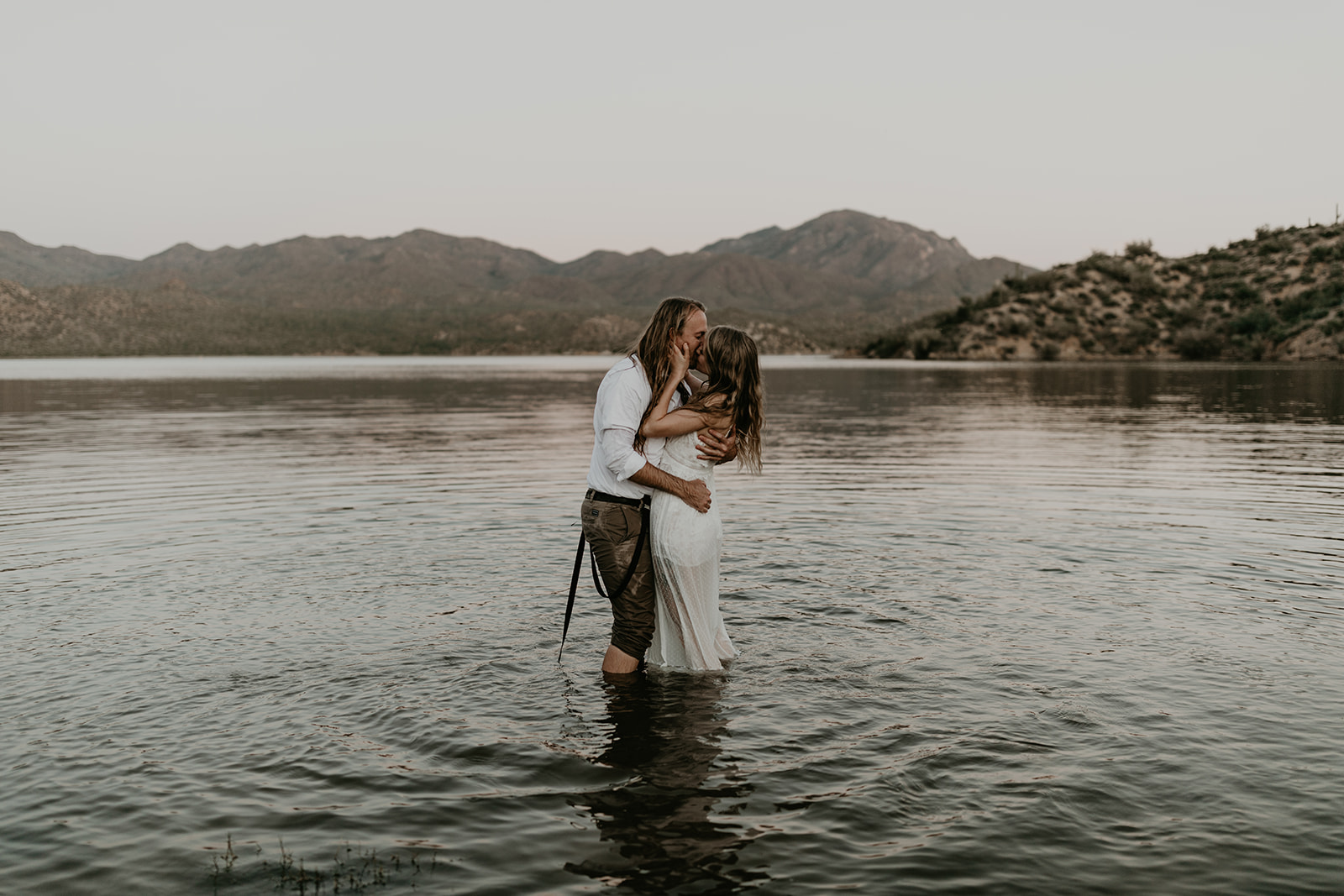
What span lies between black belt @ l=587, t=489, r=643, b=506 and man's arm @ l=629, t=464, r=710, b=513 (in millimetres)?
187

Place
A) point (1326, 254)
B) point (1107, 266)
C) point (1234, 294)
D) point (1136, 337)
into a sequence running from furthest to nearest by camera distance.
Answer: point (1107, 266), point (1326, 254), point (1234, 294), point (1136, 337)

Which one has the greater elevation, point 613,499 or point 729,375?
point 729,375

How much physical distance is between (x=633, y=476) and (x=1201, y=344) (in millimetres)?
98689

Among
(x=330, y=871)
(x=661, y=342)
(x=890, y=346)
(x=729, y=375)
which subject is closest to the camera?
(x=330, y=871)

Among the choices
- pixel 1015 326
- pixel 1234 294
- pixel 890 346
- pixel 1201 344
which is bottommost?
pixel 1201 344

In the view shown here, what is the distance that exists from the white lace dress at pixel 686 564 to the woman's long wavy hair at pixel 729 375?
1.02 ft

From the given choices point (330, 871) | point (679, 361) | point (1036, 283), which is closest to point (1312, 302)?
point (1036, 283)

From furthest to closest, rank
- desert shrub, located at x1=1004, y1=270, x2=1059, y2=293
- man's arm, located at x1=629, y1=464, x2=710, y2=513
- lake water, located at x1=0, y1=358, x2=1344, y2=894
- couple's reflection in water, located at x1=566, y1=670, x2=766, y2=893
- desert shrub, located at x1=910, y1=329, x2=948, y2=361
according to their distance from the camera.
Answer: desert shrub, located at x1=910, y1=329, x2=948, y2=361, desert shrub, located at x1=1004, y1=270, x2=1059, y2=293, man's arm, located at x1=629, y1=464, x2=710, y2=513, lake water, located at x1=0, y1=358, x2=1344, y2=894, couple's reflection in water, located at x1=566, y1=670, x2=766, y2=893

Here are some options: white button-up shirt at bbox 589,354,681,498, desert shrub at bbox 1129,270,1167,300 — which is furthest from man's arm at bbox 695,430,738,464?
desert shrub at bbox 1129,270,1167,300

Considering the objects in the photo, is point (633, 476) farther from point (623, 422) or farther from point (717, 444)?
point (717, 444)

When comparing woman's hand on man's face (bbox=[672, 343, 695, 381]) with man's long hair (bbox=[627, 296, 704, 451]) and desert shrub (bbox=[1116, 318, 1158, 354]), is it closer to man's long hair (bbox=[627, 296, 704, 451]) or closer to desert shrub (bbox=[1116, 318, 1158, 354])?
man's long hair (bbox=[627, 296, 704, 451])

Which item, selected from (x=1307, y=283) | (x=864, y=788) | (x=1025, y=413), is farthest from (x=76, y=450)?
(x=1307, y=283)

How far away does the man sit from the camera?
23.5 ft

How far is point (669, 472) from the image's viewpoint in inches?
298
